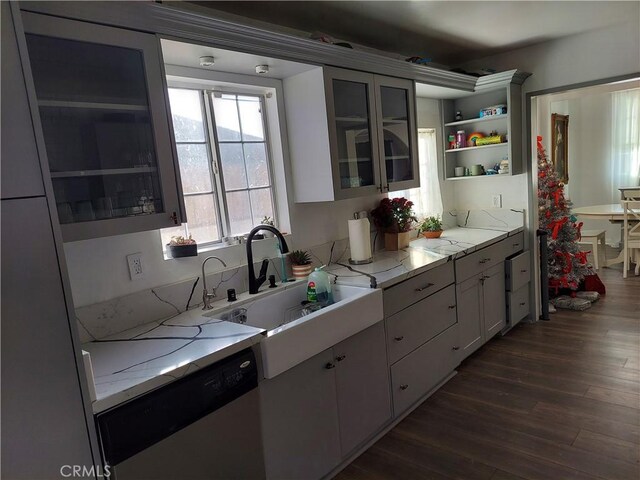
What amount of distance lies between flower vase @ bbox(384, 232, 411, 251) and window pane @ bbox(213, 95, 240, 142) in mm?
1330

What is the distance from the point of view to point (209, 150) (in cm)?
228

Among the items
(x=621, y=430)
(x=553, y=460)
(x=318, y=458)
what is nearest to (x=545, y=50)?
(x=621, y=430)

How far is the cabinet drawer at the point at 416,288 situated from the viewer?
2.32 m

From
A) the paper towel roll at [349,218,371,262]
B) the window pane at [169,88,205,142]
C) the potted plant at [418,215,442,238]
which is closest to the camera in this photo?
the window pane at [169,88,205,142]

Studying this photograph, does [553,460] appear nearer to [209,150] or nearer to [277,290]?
[277,290]

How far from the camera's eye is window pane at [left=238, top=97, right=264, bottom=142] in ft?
8.04

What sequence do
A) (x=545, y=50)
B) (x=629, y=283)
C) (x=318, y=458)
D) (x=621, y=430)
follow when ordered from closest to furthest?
(x=318, y=458), (x=621, y=430), (x=545, y=50), (x=629, y=283)

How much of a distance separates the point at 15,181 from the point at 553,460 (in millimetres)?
2438

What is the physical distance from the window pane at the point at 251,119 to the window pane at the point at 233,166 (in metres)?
0.10

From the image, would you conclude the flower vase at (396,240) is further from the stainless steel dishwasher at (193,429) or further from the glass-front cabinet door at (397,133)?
the stainless steel dishwasher at (193,429)

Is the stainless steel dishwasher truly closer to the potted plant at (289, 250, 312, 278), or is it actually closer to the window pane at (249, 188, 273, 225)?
the potted plant at (289, 250, 312, 278)

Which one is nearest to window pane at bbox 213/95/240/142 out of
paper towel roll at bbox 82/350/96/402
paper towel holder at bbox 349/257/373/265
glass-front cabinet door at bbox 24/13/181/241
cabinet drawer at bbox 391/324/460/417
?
glass-front cabinet door at bbox 24/13/181/241

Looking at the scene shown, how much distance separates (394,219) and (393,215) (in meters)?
0.03

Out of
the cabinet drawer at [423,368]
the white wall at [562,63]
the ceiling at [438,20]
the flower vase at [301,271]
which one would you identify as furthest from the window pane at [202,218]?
the white wall at [562,63]
